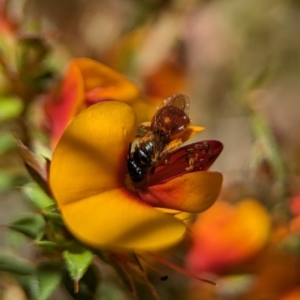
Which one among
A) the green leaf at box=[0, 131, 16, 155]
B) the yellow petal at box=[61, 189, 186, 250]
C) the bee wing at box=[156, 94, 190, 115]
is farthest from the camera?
the green leaf at box=[0, 131, 16, 155]

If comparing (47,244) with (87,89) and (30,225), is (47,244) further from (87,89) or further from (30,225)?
(87,89)

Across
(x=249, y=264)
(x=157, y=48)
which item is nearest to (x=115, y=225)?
(x=249, y=264)

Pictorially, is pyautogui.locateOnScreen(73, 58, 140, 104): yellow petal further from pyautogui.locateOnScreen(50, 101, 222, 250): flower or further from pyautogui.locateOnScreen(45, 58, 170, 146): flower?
pyautogui.locateOnScreen(50, 101, 222, 250): flower

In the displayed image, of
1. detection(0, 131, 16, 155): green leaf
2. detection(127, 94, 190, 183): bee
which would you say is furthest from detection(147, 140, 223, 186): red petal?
detection(0, 131, 16, 155): green leaf

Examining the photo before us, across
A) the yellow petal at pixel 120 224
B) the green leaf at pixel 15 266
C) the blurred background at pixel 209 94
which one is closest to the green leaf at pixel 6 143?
the blurred background at pixel 209 94

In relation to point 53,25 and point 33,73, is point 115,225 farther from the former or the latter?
point 53,25
